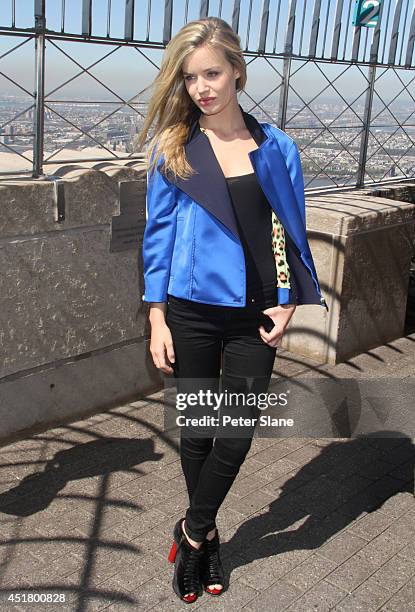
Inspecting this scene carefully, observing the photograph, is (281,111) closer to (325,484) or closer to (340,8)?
(340,8)

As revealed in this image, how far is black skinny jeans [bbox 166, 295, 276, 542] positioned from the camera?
2.90 m

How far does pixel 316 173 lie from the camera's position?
22.0 feet

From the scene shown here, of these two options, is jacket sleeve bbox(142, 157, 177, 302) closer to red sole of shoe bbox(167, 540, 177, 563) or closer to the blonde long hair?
the blonde long hair

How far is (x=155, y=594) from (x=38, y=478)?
1087 mm

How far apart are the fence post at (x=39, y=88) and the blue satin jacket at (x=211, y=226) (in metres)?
1.59

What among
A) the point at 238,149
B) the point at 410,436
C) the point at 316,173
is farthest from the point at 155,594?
the point at 316,173

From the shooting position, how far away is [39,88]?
423 cm

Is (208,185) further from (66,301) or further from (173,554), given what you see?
(66,301)

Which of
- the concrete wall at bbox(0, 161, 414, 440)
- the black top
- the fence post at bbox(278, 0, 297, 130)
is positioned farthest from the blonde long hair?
the fence post at bbox(278, 0, 297, 130)

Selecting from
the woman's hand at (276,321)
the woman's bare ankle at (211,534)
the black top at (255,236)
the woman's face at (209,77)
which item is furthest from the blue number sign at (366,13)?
the woman's bare ankle at (211,534)

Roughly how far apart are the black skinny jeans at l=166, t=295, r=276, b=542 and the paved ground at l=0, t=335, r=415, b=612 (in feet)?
1.12

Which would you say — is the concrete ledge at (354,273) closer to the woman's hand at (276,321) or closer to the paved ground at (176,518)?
the paved ground at (176,518)

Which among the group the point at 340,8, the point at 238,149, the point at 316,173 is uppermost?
the point at 340,8

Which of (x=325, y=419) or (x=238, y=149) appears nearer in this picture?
(x=238, y=149)
